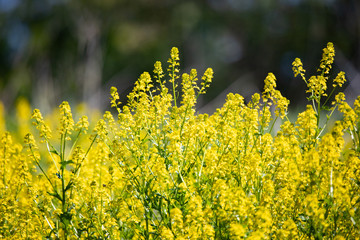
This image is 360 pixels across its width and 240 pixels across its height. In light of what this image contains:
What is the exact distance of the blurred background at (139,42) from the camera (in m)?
22.2

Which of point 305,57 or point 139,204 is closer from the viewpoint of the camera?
point 139,204

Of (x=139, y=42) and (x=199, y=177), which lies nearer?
(x=199, y=177)

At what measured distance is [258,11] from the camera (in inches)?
912

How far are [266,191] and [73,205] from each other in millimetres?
1425

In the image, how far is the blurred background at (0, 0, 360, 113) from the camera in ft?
72.7

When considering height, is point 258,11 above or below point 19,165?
above

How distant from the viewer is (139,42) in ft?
77.2

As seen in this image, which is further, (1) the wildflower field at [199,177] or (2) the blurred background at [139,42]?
(2) the blurred background at [139,42]

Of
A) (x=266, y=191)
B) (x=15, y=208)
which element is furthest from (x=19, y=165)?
(x=266, y=191)

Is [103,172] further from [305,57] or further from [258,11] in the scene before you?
[258,11]

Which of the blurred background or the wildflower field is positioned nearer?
the wildflower field

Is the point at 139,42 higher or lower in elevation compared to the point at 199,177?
higher

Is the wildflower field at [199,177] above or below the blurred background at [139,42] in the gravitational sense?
below

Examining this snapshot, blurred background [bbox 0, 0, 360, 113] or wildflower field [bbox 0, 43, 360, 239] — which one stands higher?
blurred background [bbox 0, 0, 360, 113]
